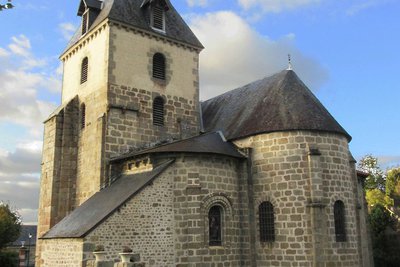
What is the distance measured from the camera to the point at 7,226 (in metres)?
40.5

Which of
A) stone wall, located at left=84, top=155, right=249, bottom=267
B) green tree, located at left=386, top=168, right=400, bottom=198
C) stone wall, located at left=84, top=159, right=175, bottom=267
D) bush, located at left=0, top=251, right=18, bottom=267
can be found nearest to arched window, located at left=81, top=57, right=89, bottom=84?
stone wall, located at left=84, top=155, right=249, bottom=267

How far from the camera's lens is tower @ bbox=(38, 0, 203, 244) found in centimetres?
1978

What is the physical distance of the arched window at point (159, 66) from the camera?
22.0 meters

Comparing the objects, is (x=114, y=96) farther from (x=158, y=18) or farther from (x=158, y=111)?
(x=158, y=18)

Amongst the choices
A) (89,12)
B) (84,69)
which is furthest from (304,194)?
(89,12)

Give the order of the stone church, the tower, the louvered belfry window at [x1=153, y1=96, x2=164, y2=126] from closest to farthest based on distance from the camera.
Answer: the stone church
the tower
the louvered belfry window at [x1=153, y1=96, x2=164, y2=126]

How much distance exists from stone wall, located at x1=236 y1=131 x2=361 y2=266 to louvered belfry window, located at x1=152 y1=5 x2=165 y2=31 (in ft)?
27.6

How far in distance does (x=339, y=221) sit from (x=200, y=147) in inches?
251

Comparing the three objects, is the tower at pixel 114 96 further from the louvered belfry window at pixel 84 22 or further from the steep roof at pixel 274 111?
the steep roof at pixel 274 111

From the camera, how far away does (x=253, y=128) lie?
60.8ft

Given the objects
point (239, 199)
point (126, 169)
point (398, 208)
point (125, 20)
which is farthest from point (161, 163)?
point (398, 208)

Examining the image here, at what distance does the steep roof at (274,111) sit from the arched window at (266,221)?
3.13 meters

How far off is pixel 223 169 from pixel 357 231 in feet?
→ 20.0

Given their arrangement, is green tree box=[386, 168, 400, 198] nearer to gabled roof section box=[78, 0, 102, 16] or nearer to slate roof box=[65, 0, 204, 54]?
slate roof box=[65, 0, 204, 54]
